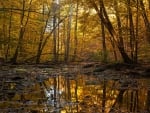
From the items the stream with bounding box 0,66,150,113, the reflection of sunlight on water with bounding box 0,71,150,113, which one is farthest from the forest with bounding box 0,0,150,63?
the reflection of sunlight on water with bounding box 0,71,150,113

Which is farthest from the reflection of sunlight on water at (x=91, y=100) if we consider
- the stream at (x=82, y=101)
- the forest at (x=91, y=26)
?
the forest at (x=91, y=26)

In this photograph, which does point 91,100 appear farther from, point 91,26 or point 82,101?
point 91,26

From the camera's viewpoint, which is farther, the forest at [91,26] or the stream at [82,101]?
the forest at [91,26]

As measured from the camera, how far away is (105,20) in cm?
2025

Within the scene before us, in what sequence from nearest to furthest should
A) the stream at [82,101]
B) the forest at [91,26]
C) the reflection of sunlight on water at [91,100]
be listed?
1. the stream at [82,101]
2. the reflection of sunlight on water at [91,100]
3. the forest at [91,26]

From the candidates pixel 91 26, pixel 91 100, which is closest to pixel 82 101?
pixel 91 100

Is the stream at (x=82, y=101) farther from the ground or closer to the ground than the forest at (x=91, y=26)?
closer to the ground

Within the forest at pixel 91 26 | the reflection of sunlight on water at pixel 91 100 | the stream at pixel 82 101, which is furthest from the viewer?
the forest at pixel 91 26

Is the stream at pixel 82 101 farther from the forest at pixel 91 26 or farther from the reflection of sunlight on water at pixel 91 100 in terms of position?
the forest at pixel 91 26

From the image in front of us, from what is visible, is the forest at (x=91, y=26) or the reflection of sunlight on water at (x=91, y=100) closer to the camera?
the reflection of sunlight on water at (x=91, y=100)

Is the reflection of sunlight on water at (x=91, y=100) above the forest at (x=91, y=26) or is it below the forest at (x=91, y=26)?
below

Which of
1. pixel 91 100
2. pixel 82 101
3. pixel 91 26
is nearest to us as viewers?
pixel 82 101

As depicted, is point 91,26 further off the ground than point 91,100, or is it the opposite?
point 91,26

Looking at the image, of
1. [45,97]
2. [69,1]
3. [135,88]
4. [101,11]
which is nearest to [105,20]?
[101,11]
